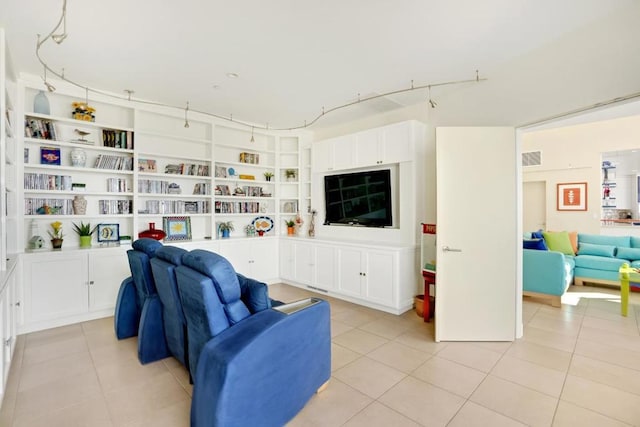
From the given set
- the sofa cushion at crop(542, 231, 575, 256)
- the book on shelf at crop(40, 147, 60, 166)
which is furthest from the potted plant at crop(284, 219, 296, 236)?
the sofa cushion at crop(542, 231, 575, 256)

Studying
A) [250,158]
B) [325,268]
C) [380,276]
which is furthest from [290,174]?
[380,276]

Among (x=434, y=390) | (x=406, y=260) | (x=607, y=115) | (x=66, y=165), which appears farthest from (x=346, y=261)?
(x=66, y=165)

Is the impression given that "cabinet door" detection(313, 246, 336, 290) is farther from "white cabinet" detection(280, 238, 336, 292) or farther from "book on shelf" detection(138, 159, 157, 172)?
Answer: "book on shelf" detection(138, 159, 157, 172)

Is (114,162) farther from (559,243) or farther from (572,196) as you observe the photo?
(572,196)

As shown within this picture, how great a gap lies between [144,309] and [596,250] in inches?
266

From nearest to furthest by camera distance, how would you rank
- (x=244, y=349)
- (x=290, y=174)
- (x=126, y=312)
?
(x=244, y=349), (x=126, y=312), (x=290, y=174)

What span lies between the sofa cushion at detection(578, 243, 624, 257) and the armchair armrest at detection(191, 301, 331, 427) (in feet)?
18.6

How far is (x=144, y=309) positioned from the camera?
2.62 metres

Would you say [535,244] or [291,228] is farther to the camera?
[291,228]

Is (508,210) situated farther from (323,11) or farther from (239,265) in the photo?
(239,265)

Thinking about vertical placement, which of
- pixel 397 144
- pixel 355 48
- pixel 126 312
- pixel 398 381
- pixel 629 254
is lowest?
pixel 398 381

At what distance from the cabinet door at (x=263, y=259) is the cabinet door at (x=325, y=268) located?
924 millimetres

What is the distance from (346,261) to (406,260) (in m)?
0.83

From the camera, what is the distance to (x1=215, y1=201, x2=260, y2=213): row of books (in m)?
4.88
